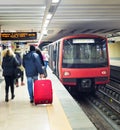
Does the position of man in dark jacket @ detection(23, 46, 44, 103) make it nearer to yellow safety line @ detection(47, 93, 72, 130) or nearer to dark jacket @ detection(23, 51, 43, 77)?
dark jacket @ detection(23, 51, 43, 77)

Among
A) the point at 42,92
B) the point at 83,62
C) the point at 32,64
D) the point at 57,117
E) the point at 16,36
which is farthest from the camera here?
the point at 16,36

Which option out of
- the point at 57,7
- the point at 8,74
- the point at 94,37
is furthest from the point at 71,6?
the point at 8,74

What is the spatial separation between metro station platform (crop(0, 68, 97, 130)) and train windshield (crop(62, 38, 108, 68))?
4.60 m

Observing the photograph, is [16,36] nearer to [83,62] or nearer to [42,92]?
[83,62]

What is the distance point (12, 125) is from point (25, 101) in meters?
3.30

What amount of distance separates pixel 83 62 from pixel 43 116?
7.46m

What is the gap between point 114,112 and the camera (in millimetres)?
12641

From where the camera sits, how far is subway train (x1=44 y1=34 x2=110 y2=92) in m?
15.1

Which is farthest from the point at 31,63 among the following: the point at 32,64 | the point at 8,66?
the point at 8,66

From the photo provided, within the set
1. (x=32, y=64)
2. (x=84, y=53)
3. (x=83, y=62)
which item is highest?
(x=84, y=53)

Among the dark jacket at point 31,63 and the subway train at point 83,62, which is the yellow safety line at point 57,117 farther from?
the subway train at point 83,62

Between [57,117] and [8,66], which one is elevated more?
[8,66]

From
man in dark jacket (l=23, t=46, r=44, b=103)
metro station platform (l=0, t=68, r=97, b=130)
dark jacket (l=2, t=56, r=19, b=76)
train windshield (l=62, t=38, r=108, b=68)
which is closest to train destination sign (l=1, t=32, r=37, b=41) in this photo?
train windshield (l=62, t=38, r=108, b=68)

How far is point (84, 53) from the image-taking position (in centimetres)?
1540
